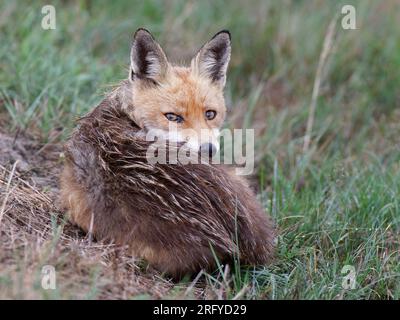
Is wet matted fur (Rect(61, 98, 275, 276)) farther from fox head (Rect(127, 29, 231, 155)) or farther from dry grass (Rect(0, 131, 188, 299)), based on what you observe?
fox head (Rect(127, 29, 231, 155))

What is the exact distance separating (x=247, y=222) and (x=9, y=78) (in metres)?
3.51

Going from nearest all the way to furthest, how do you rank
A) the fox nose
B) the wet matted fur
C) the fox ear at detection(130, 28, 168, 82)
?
the wet matted fur, the fox nose, the fox ear at detection(130, 28, 168, 82)

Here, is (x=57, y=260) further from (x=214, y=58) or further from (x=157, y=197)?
(x=214, y=58)

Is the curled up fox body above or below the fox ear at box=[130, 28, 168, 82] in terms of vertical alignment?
below

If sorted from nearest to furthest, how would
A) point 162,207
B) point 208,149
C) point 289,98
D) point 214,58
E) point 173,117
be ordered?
1. point 162,207
2. point 208,149
3. point 173,117
4. point 214,58
5. point 289,98

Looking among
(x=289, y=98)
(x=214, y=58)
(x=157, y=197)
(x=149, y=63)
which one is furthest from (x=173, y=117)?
(x=289, y=98)

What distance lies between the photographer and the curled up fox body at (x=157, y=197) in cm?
442

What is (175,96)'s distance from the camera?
537 cm

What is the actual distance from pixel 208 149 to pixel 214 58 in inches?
42.8

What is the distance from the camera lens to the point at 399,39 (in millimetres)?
9547

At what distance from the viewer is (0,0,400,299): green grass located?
5.23 meters

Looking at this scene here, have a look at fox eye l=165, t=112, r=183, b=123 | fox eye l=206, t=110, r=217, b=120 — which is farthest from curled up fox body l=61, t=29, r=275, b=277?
fox eye l=206, t=110, r=217, b=120

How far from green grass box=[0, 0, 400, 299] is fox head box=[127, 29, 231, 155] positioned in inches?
23.9
